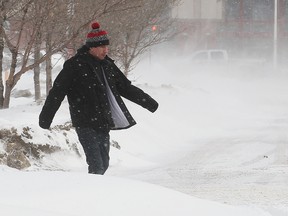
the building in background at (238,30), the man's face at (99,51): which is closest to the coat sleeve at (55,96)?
the man's face at (99,51)

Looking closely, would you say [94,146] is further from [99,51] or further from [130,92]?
[99,51]

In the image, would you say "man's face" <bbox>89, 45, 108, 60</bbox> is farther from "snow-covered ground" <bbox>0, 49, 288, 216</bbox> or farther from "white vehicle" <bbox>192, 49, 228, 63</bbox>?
"white vehicle" <bbox>192, 49, 228, 63</bbox>

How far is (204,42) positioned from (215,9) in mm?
2489

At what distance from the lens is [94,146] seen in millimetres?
5801

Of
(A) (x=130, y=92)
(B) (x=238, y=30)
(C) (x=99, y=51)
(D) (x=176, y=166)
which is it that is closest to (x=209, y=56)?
(B) (x=238, y=30)

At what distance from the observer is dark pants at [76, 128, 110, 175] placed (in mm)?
5773

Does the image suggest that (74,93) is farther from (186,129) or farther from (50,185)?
(186,129)

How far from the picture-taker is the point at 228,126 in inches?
703

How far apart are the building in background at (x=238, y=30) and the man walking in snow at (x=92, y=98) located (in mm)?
42380

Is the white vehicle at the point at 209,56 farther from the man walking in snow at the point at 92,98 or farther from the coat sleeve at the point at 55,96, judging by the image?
the coat sleeve at the point at 55,96

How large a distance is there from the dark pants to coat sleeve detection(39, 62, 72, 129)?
0.28m

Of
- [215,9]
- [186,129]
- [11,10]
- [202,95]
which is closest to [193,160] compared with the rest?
[11,10]

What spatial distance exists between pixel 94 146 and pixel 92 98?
0.42 meters

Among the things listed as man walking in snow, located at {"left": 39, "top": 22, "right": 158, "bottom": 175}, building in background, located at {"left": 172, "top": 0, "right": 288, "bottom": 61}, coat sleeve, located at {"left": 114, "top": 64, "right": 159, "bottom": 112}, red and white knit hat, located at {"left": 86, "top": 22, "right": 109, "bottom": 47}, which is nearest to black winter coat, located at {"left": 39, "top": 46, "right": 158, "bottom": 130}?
man walking in snow, located at {"left": 39, "top": 22, "right": 158, "bottom": 175}
